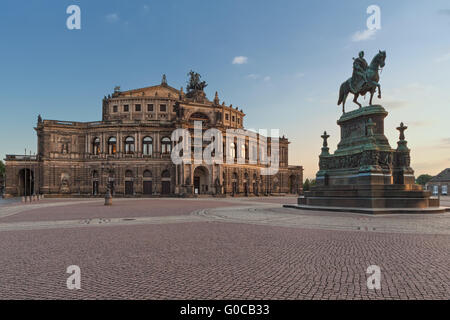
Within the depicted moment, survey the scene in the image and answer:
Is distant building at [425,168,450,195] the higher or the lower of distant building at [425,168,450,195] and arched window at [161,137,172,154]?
the lower

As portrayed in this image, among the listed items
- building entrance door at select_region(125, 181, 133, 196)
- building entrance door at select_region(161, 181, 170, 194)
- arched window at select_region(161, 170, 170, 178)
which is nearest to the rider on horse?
arched window at select_region(161, 170, 170, 178)

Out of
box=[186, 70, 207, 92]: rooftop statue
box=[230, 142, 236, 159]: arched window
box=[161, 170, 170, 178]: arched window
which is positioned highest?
box=[186, 70, 207, 92]: rooftop statue

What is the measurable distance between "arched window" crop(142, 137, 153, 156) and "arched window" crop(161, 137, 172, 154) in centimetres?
235

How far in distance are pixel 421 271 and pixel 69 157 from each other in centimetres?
6430

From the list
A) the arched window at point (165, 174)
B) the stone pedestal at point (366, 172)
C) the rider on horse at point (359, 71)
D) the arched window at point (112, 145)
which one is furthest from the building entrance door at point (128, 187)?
the rider on horse at point (359, 71)

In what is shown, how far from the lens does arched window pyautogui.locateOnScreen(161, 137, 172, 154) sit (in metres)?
62.4

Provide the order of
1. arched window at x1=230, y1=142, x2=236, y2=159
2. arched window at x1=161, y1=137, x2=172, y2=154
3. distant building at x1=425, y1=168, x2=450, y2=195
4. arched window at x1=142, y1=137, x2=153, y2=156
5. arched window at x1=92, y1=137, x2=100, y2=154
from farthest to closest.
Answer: distant building at x1=425, y1=168, x2=450, y2=195 < arched window at x1=230, y1=142, x2=236, y2=159 < arched window at x1=161, y1=137, x2=172, y2=154 < arched window at x1=142, y1=137, x2=153, y2=156 < arched window at x1=92, y1=137, x2=100, y2=154

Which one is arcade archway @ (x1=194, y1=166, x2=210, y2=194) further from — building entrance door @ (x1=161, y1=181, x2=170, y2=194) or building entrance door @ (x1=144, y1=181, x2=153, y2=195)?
Answer: building entrance door @ (x1=144, y1=181, x2=153, y2=195)

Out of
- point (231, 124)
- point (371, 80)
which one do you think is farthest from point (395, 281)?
point (231, 124)

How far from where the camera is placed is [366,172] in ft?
61.2

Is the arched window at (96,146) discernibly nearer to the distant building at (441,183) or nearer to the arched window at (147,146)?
the arched window at (147,146)

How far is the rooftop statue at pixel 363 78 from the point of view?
20.5 m

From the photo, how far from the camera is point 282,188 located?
77.9 metres

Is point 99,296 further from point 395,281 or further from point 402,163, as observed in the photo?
point 402,163
